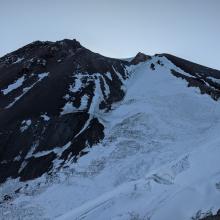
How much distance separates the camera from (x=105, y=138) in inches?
1732

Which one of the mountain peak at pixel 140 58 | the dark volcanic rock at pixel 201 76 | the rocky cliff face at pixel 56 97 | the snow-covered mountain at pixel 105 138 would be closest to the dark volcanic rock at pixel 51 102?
the rocky cliff face at pixel 56 97

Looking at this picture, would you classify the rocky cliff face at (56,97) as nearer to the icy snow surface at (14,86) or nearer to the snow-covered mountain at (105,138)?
the icy snow surface at (14,86)

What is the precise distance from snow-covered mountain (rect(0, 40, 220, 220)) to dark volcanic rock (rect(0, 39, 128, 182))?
11 cm

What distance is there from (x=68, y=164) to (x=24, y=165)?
4565mm

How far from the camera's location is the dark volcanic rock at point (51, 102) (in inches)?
1690

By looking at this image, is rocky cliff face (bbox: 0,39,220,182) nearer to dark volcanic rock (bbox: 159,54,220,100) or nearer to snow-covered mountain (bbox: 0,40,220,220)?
dark volcanic rock (bbox: 159,54,220,100)

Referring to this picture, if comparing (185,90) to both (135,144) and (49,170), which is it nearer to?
(135,144)

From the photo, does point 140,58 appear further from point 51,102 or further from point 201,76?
point 51,102

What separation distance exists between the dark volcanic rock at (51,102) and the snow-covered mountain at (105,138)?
0.38ft

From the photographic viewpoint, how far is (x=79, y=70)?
6125cm

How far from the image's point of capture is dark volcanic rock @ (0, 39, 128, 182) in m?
42.9

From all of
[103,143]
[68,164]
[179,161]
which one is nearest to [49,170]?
[68,164]

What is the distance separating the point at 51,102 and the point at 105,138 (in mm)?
10852

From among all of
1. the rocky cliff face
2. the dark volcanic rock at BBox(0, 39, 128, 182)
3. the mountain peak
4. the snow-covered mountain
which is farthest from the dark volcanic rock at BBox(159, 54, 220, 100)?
the dark volcanic rock at BBox(0, 39, 128, 182)
